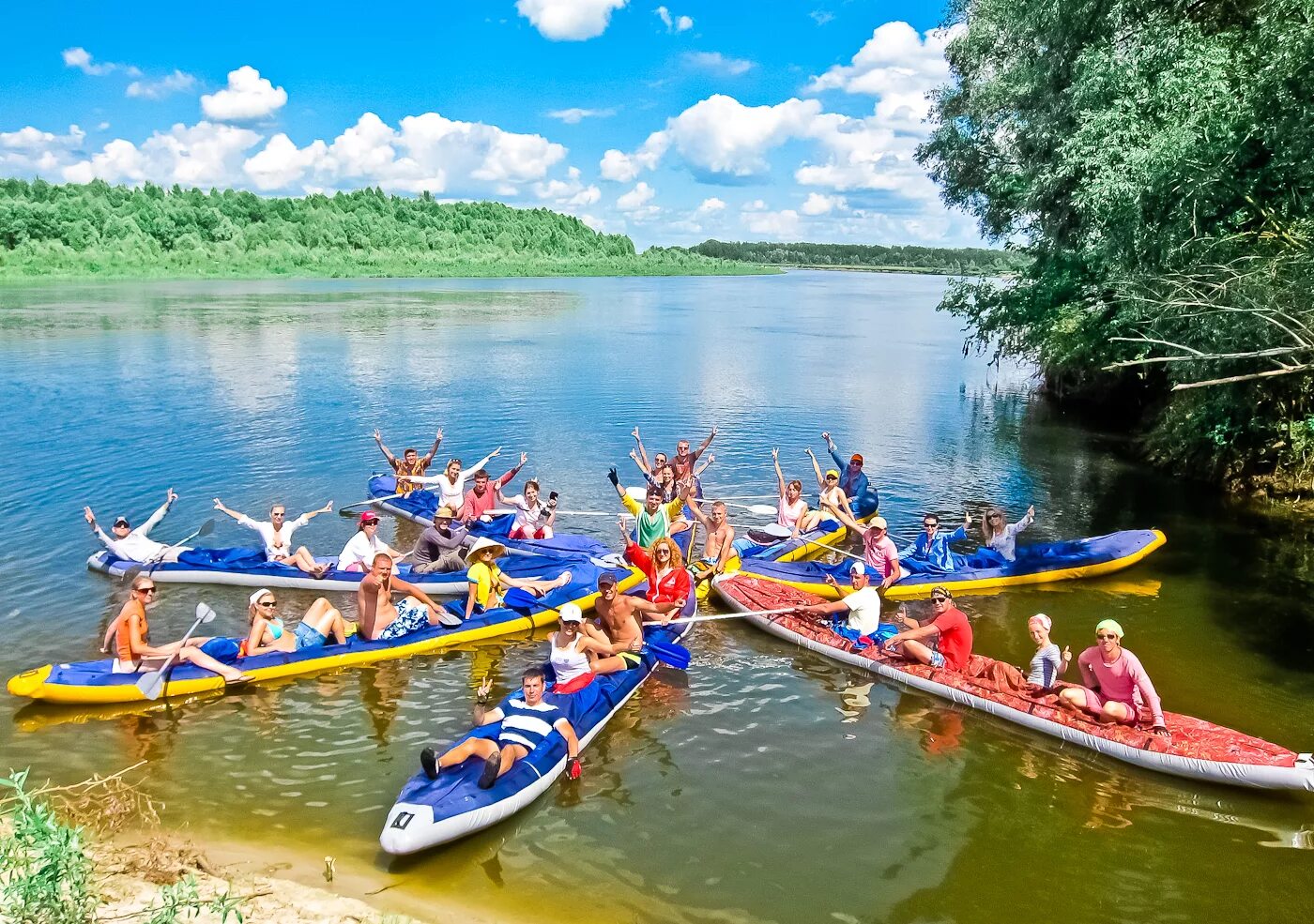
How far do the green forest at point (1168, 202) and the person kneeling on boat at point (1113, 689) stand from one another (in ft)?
11.2

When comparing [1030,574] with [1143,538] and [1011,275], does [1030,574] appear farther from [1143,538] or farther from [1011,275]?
[1011,275]

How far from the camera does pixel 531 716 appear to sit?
9766mm

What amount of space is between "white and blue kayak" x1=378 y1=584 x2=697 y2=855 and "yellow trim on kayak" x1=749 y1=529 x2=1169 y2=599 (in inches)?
213

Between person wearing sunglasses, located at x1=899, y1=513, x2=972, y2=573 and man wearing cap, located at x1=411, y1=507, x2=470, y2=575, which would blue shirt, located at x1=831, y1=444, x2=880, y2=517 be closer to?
person wearing sunglasses, located at x1=899, y1=513, x2=972, y2=573

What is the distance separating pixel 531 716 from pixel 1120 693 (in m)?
6.56

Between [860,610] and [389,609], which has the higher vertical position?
[860,610]

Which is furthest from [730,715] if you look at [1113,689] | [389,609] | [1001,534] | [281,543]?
[281,543]

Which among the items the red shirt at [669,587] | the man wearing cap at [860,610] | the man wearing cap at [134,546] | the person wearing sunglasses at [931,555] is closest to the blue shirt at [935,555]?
the person wearing sunglasses at [931,555]

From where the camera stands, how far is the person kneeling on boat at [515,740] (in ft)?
28.6

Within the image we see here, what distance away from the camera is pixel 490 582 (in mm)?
13844

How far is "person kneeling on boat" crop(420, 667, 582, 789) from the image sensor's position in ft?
28.6

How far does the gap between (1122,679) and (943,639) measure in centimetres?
218

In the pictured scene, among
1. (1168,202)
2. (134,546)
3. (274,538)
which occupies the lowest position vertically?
(134,546)

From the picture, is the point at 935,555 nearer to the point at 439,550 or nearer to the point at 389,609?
the point at 439,550
